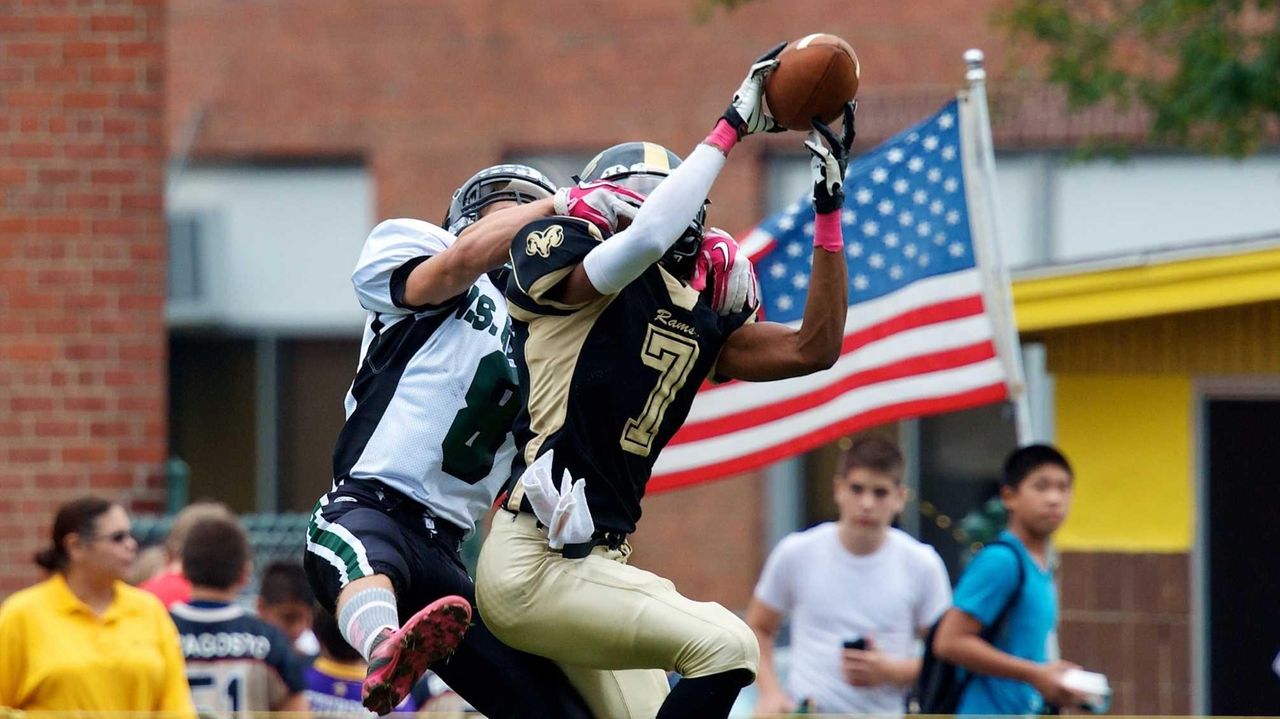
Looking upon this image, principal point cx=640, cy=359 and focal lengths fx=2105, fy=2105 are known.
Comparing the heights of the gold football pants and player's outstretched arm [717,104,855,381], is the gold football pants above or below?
below

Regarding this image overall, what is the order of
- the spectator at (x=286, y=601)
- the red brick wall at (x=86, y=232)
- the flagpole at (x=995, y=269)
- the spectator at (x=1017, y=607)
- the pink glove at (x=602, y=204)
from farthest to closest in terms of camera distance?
the red brick wall at (x=86, y=232) → the spectator at (x=286, y=601) → the flagpole at (x=995, y=269) → the spectator at (x=1017, y=607) → the pink glove at (x=602, y=204)

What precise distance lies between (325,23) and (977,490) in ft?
25.8

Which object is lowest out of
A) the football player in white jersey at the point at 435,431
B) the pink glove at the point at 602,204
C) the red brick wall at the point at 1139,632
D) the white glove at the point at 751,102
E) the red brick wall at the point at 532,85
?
the red brick wall at the point at 1139,632

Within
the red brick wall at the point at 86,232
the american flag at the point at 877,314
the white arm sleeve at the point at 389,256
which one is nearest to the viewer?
the white arm sleeve at the point at 389,256

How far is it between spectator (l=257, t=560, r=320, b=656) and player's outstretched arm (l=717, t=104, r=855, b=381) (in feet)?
14.5

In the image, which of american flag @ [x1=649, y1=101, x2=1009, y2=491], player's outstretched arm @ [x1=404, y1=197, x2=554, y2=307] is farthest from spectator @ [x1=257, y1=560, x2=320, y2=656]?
player's outstretched arm @ [x1=404, y1=197, x2=554, y2=307]

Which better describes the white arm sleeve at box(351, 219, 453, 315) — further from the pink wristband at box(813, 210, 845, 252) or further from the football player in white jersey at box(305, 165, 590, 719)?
the pink wristband at box(813, 210, 845, 252)

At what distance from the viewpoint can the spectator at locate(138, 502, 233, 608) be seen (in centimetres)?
855

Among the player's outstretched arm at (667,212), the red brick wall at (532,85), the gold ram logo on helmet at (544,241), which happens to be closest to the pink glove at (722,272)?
the player's outstretched arm at (667,212)

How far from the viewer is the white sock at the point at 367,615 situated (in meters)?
5.17

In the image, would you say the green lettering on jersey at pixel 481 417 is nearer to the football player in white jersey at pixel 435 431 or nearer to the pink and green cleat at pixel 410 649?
the football player in white jersey at pixel 435 431

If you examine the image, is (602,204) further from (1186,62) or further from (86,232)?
(1186,62)

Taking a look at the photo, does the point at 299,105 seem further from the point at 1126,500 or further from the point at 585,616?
the point at 585,616

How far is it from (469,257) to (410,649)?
1.08m
